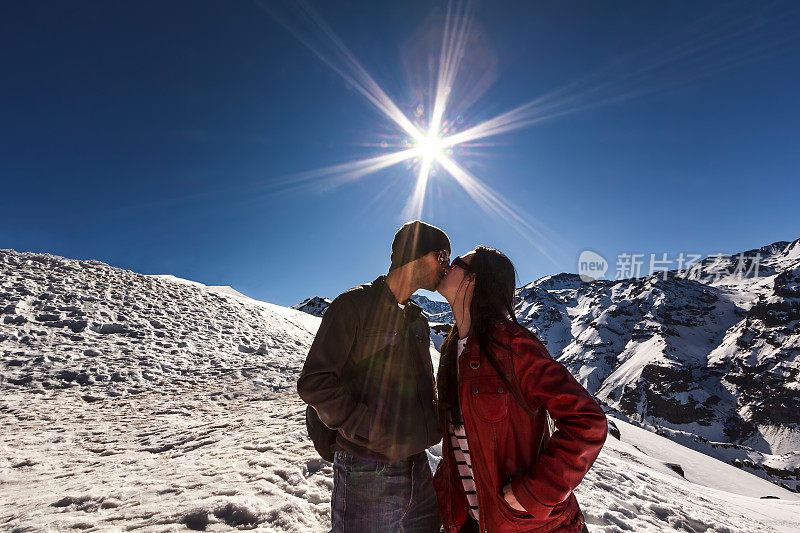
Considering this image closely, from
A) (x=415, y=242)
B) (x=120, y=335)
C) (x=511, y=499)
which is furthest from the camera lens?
(x=120, y=335)

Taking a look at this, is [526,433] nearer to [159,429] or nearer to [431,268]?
[431,268]

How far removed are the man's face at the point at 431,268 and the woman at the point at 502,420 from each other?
0.07m

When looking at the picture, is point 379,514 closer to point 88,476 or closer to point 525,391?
point 525,391

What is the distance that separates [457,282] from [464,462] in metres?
1.31

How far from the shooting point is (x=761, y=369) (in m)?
190

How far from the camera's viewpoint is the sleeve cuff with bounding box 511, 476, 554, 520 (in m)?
1.98

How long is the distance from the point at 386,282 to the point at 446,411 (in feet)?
3.51

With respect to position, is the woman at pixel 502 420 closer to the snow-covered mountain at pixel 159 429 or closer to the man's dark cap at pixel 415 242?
the man's dark cap at pixel 415 242

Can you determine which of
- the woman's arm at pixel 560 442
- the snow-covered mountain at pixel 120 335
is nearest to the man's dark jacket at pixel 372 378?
the woman's arm at pixel 560 442

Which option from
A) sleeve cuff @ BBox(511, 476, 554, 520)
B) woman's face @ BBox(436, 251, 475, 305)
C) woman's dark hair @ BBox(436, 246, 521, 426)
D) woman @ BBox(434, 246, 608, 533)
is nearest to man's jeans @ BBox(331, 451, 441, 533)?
woman @ BBox(434, 246, 608, 533)

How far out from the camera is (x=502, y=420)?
2180mm

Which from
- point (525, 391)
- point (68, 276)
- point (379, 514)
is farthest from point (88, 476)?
point (68, 276)

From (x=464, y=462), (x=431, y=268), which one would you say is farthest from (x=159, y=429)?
(x=431, y=268)

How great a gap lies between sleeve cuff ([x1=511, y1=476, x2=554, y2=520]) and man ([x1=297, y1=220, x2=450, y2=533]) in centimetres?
71
